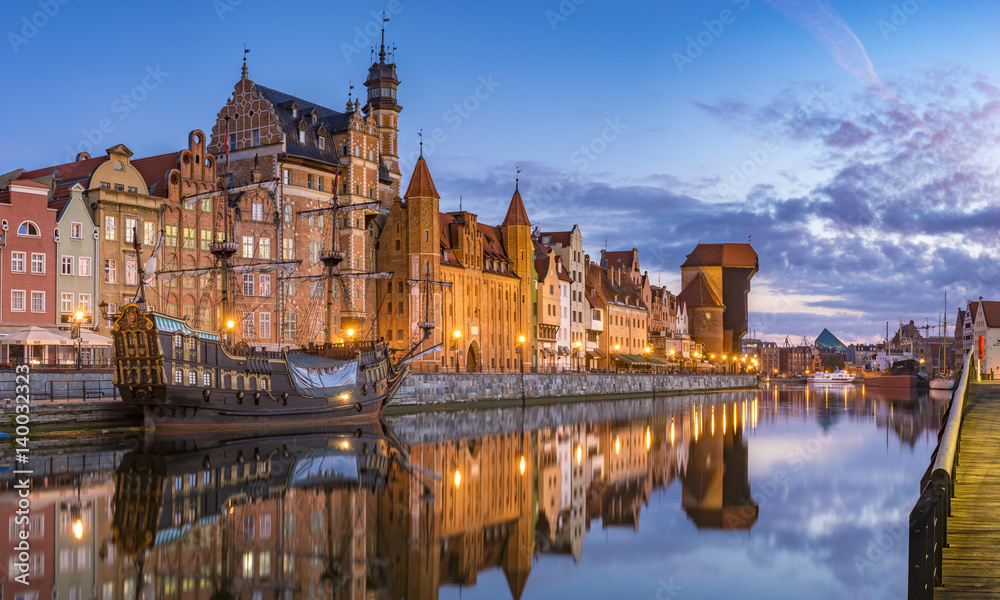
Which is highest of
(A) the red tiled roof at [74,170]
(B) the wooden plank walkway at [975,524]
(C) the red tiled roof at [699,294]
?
(A) the red tiled roof at [74,170]

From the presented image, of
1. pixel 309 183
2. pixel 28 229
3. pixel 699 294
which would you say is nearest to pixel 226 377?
pixel 28 229

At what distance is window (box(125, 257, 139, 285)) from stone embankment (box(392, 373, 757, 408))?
748 inches

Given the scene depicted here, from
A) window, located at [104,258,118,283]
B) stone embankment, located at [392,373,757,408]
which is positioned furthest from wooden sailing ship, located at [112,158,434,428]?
stone embankment, located at [392,373,757,408]

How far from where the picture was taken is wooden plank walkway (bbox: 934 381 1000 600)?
12094 millimetres

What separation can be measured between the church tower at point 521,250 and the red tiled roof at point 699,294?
7253 centimetres

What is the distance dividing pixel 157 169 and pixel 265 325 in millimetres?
13600

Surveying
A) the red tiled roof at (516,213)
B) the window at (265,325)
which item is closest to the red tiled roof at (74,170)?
the window at (265,325)

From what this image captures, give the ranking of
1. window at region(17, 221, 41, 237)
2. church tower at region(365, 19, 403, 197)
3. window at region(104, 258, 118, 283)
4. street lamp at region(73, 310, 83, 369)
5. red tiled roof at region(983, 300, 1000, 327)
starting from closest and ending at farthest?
street lamp at region(73, 310, 83, 369), window at region(17, 221, 41, 237), window at region(104, 258, 118, 283), church tower at region(365, 19, 403, 197), red tiled roof at region(983, 300, 1000, 327)

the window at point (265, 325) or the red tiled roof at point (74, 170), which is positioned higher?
the red tiled roof at point (74, 170)

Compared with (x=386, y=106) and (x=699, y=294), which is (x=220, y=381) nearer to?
(x=386, y=106)

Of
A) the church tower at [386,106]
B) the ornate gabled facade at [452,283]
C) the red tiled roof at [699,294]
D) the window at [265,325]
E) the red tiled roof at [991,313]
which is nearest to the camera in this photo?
the window at [265,325]

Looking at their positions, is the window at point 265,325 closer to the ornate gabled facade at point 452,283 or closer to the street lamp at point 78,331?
the ornate gabled facade at point 452,283

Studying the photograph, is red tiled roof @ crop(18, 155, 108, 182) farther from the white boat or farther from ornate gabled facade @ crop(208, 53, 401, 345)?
the white boat

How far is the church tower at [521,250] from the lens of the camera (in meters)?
100
